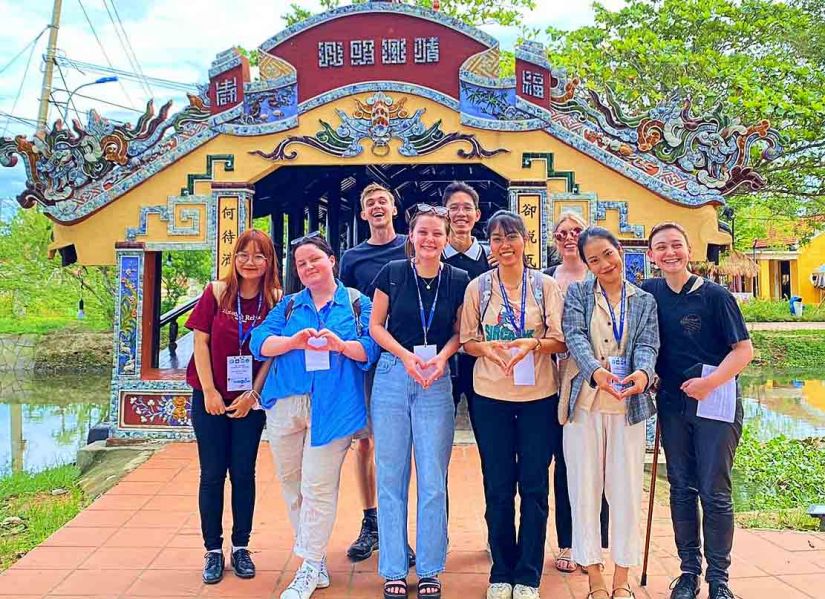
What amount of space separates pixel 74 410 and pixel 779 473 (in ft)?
31.1

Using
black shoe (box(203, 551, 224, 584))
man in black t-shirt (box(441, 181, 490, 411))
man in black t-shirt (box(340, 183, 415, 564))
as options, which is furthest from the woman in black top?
black shoe (box(203, 551, 224, 584))

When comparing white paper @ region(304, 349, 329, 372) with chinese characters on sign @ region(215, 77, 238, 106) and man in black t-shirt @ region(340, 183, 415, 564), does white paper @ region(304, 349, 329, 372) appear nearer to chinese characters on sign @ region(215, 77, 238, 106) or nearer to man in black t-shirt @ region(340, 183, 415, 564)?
man in black t-shirt @ region(340, 183, 415, 564)

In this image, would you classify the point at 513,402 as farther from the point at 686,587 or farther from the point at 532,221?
the point at 532,221

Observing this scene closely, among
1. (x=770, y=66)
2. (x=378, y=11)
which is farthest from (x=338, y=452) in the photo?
(x=770, y=66)

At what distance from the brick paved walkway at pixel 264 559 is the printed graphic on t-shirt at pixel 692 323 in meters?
1.16

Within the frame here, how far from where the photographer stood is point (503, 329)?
2904mm

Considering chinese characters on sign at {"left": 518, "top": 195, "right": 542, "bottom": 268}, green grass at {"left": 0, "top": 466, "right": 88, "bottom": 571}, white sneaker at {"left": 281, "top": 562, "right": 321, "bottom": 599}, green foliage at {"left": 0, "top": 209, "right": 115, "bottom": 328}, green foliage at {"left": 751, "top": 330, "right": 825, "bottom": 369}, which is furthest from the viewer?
green foliage at {"left": 0, "top": 209, "right": 115, "bottom": 328}

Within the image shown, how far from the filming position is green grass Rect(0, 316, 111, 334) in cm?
1625

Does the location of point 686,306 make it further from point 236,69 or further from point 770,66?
point 770,66

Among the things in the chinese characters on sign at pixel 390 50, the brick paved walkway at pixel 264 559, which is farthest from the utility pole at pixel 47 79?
the brick paved walkway at pixel 264 559

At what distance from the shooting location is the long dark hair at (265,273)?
316cm

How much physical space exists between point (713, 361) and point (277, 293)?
6.20 feet

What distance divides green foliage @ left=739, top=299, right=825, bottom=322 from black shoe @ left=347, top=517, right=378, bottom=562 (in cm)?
2011

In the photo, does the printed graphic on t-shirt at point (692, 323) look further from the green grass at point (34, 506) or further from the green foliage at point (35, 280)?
the green foliage at point (35, 280)
